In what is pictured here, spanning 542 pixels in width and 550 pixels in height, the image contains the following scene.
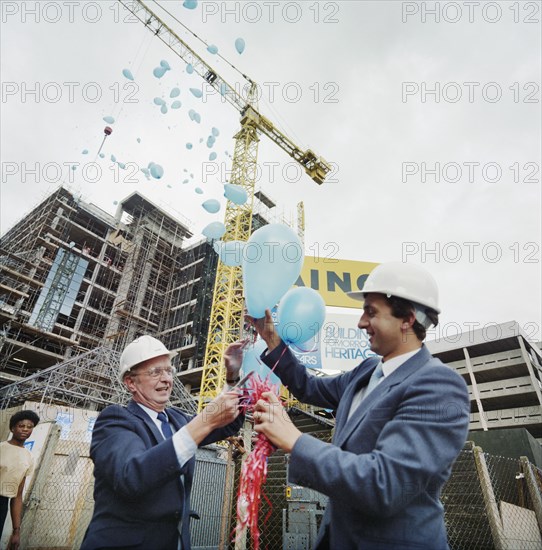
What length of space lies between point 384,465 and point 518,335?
40.1 metres

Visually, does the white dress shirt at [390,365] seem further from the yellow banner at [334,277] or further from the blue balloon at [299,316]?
the yellow banner at [334,277]

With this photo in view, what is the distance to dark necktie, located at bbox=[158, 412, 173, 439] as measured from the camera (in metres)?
2.07

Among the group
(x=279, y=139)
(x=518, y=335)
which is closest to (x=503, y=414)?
(x=518, y=335)

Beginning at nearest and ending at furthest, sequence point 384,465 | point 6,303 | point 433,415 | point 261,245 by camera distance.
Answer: point 384,465 < point 433,415 < point 261,245 < point 6,303

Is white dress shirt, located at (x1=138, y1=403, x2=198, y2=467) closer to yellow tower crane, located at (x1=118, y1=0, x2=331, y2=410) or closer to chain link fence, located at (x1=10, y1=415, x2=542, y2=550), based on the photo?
chain link fence, located at (x1=10, y1=415, x2=542, y2=550)

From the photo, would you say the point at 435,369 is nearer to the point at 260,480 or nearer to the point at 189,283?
the point at 260,480

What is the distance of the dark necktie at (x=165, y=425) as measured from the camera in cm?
207

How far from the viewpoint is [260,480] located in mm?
1813

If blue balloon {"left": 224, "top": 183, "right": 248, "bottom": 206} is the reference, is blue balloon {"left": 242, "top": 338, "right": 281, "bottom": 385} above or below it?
below

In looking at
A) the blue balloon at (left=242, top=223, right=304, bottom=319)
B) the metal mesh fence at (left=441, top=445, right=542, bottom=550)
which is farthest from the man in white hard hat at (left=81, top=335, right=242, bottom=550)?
the metal mesh fence at (left=441, top=445, right=542, bottom=550)

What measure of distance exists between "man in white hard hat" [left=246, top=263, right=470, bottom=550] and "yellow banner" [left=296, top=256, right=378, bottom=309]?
11.2 meters

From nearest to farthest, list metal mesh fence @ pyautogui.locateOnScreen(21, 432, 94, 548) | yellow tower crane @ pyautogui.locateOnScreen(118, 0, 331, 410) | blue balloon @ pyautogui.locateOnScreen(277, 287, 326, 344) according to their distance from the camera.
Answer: blue balloon @ pyautogui.locateOnScreen(277, 287, 326, 344) → metal mesh fence @ pyautogui.locateOnScreen(21, 432, 94, 548) → yellow tower crane @ pyautogui.locateOnScreen(118, 0, 331, 410)

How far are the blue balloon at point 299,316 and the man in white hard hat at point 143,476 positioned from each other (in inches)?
57.2

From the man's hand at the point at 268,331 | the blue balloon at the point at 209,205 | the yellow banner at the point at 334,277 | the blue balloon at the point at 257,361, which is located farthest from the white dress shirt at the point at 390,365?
the yellow banner at the point at 334,277
